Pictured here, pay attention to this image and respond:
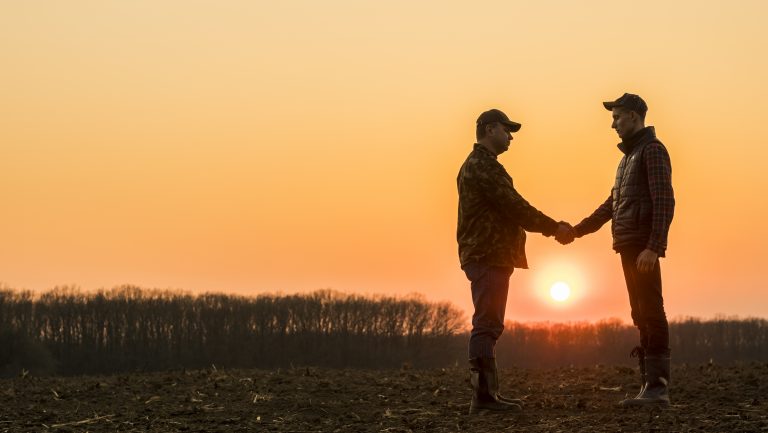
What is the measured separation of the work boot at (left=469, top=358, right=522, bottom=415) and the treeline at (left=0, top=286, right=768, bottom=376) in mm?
66102

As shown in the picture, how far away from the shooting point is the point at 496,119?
10.6 metres

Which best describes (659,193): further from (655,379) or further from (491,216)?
(655,379)

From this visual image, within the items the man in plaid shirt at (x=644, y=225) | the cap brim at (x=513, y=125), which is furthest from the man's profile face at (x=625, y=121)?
the cap brim at (x=513, y=125)

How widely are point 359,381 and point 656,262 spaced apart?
4583mm

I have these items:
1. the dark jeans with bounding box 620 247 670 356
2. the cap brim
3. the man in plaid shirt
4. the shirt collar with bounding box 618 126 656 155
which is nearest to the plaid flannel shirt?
the man in plaid shirt

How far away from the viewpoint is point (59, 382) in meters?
14.3

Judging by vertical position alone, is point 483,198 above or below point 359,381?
above

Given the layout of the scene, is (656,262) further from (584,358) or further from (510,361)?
(584,358)

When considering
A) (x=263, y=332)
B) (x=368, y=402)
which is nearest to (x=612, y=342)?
(x=263, y=332)

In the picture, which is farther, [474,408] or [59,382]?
[59,382]

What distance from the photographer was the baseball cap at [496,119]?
10.6 m

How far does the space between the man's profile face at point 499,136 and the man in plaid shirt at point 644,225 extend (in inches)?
43.5

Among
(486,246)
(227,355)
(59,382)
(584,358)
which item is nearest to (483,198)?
(486,246)

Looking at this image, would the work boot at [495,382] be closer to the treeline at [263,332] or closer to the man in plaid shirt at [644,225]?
the man in plaid shirt at [644,225]
